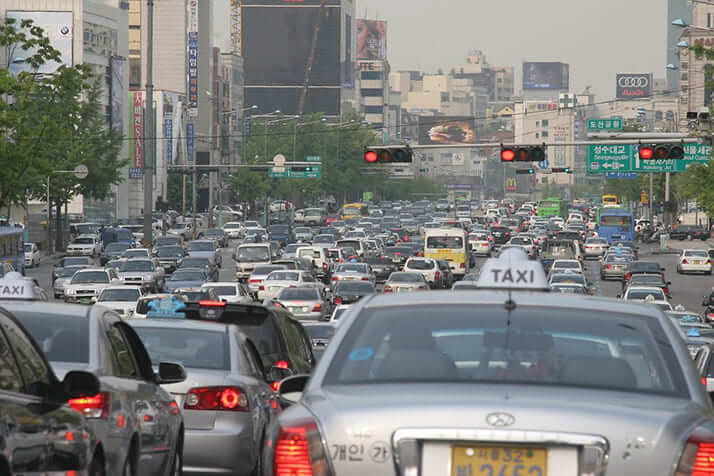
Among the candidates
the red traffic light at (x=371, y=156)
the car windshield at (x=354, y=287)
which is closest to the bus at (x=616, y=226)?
the red traffic light at (x=371, y=156)

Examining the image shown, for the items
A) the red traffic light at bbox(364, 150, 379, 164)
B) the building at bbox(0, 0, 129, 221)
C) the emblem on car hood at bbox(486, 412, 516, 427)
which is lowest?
the emblem on car hood at bbox(486, 412, 516, 427)

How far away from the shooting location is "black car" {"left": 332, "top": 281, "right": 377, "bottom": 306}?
1921 inches

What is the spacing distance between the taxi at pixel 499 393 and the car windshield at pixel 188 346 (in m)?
5.59

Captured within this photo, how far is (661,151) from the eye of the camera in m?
46.8

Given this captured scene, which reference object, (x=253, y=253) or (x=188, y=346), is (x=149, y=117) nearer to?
(x=253, y=253)

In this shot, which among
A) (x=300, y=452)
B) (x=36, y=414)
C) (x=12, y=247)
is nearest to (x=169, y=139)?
(x=12, y=247)

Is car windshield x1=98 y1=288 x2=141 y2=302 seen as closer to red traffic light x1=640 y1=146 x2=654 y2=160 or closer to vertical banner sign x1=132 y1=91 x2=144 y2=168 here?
red traffic light x1=640 y1=146 x2=654 y2=160

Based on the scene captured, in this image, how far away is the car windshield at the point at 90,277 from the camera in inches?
1929

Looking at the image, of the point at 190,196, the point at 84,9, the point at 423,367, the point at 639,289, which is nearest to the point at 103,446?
A: the point at 423,367

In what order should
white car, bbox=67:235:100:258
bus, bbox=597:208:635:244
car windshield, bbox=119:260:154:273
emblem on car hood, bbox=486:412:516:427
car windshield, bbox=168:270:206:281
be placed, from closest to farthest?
emblem on car hood, bbox=486:412:516:427 < car windshield, bbox=168:270:206:281 < car windshield, bbox=119:260:154:273 < white car, bbox=67:235:100:258 < bus, bbox=597:208:635:244

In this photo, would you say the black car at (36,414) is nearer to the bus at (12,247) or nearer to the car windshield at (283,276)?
the car windshield at (283,276)

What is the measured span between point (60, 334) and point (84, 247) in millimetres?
74579

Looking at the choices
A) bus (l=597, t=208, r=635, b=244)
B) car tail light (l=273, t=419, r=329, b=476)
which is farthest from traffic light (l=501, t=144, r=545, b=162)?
bus (l=597, t=208, r=635, b=244)

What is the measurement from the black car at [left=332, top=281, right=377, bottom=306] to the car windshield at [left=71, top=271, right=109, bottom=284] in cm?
713
